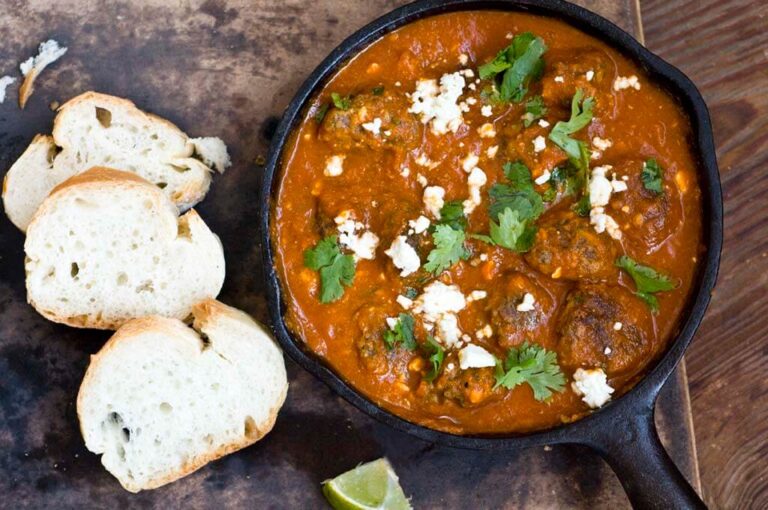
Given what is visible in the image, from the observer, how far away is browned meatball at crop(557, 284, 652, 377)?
3811 millimetres

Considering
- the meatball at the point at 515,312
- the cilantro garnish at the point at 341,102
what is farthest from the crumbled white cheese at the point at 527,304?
the cilantro garnish at the point at 341,102

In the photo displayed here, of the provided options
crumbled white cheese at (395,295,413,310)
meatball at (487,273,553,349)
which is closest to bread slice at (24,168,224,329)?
crumbled white cheese at (395,295,413,310)

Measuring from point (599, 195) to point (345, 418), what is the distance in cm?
172

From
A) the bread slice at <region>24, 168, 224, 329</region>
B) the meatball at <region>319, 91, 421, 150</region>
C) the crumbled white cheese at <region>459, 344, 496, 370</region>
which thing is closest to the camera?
the crumbled white cheese at <region>459, 344, 496, 370</region>

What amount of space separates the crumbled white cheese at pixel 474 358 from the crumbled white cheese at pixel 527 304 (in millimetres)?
242

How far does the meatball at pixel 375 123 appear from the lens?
12.8 feet

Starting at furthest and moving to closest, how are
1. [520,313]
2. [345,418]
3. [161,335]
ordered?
[345,418] < [161,335] < [520,313]

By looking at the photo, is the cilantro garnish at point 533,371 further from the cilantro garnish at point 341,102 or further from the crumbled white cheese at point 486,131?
the cilantro garnish at point 341,102

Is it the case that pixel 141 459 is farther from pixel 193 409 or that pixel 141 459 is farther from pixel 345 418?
pixel 345 418

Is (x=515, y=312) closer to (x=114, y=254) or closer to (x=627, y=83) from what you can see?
(x=627, y=83)

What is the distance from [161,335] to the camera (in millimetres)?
4184

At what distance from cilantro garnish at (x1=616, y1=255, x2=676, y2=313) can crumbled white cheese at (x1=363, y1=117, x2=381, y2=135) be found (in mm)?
1205

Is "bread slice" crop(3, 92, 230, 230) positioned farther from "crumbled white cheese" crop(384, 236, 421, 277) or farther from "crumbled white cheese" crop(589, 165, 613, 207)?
"crumbled white cheese" crop(589, 165, 613, 207)

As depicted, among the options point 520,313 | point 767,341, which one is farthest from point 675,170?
point 767,341
